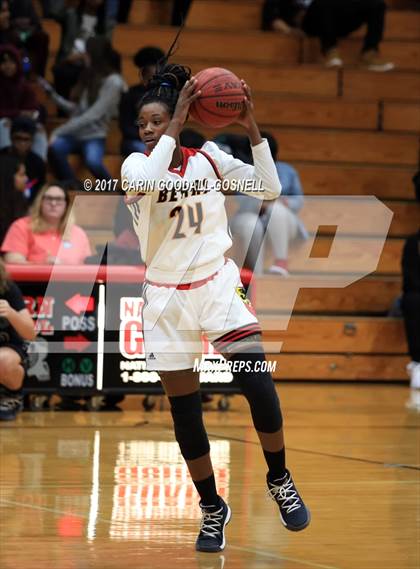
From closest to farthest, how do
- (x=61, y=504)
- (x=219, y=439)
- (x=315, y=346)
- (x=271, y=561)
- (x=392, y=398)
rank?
(x=271, y=561), (x=61, y=504), (x=219, y=439), (x=392, y=398), (x=315, y=346)

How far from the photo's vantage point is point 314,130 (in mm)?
12297

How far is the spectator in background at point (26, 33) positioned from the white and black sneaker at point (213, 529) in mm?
7873

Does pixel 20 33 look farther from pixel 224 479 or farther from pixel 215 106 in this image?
pixel 215 106

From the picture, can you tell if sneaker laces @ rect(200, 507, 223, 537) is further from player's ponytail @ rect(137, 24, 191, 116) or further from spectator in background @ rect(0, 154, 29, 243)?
spectator in background @ rect(0, 154, 29, 243)

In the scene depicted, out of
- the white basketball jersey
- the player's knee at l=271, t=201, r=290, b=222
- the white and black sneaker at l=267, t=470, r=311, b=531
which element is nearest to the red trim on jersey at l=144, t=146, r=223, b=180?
the white basketball jersey

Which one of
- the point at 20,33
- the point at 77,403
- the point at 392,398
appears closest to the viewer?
the point at 77,403

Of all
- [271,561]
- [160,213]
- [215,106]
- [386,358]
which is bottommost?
[386,358]

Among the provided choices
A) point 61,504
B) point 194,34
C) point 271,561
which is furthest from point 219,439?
point 194,34

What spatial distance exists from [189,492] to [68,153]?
242 inches

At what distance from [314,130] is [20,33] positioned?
124 inches

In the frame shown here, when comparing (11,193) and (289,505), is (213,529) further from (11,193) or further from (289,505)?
(11,193)

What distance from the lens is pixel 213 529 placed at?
4426mm

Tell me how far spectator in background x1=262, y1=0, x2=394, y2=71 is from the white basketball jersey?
857 centimetres

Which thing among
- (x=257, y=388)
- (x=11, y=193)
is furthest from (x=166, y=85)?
(x=11, y=193)
